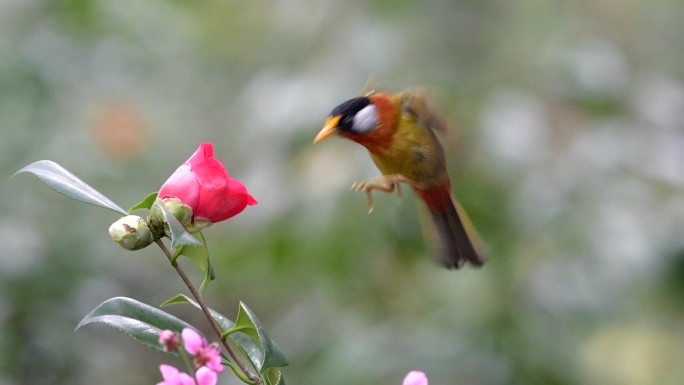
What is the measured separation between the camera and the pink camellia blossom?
3.82ft

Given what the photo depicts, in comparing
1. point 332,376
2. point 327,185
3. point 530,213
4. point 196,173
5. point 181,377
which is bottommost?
point 332,376

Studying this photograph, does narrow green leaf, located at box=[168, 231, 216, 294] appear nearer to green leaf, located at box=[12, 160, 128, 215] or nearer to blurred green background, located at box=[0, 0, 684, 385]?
green leaf, located at box=[12, 160, 128, 215]

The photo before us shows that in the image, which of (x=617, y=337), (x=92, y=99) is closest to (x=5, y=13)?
(x=92, y=99)

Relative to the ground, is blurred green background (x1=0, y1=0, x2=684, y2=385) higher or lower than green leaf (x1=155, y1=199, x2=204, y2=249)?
lower

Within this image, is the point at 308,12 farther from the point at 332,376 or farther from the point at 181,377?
the point at 181,377

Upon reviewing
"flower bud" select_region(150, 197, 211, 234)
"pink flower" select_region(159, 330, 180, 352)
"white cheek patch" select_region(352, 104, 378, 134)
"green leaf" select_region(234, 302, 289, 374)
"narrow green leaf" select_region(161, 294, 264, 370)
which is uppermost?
"flower bud" select_region(150, 197, 211, 234)

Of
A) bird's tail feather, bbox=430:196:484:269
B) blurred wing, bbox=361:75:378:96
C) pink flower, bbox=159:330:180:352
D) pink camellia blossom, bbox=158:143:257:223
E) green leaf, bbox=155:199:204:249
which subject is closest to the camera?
pink flower, bbox=159:330:180:352

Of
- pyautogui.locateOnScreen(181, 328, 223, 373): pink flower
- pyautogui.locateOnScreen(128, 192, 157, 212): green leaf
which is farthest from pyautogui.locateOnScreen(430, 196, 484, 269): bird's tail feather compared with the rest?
pyautogui.locateOnScreen(181, 328, 223, 373): pink flower

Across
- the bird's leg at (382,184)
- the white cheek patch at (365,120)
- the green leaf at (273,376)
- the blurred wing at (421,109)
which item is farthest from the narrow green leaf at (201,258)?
the blurred wing at (421,109)

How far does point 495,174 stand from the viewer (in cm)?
227

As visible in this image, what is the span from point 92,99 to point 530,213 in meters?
1.61

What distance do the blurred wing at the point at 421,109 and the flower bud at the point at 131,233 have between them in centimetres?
75

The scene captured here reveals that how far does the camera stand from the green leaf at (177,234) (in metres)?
1.06

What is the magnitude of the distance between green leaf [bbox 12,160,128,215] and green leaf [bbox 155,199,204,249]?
0.07m
